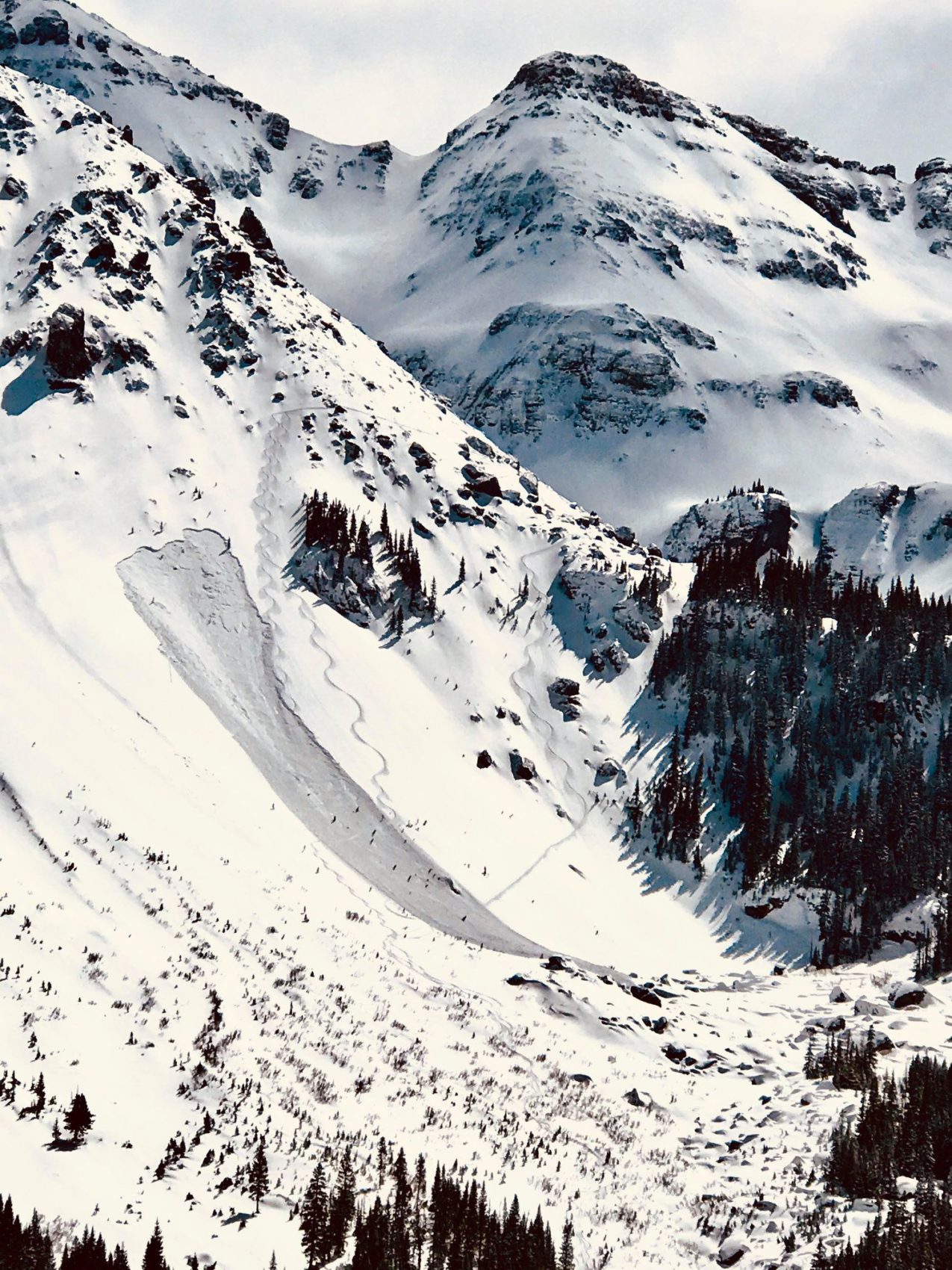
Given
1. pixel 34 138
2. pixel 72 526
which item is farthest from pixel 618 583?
pixel 34 138

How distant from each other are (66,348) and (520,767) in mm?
50776

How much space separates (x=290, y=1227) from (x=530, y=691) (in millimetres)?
71788

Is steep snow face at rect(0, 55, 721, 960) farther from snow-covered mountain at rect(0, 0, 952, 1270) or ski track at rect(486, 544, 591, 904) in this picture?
snow-covered mountain at rect(0, 0, 952, 1270)

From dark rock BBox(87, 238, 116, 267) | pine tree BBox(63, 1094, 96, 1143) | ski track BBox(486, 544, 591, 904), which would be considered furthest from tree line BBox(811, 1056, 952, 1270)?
dark rock BBox(87, 238, 116, 267)

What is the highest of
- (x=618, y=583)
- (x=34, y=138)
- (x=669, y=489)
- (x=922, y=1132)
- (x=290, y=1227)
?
(x=669, y=489)

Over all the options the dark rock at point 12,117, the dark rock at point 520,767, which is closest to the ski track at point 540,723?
the dark rock at point 520,767

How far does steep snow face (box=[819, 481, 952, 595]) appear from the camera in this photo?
570ft

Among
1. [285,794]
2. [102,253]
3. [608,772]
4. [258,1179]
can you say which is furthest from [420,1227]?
[102,253]

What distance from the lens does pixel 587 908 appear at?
74.0 metres

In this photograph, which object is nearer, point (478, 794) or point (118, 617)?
point (118, 617)

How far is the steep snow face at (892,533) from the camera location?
570 feet

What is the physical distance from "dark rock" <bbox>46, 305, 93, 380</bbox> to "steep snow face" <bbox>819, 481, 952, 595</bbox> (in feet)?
363

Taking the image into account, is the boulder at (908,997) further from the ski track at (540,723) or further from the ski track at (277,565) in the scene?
the ski track at (277,565)

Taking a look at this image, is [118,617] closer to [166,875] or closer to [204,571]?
Result: [204,571]
